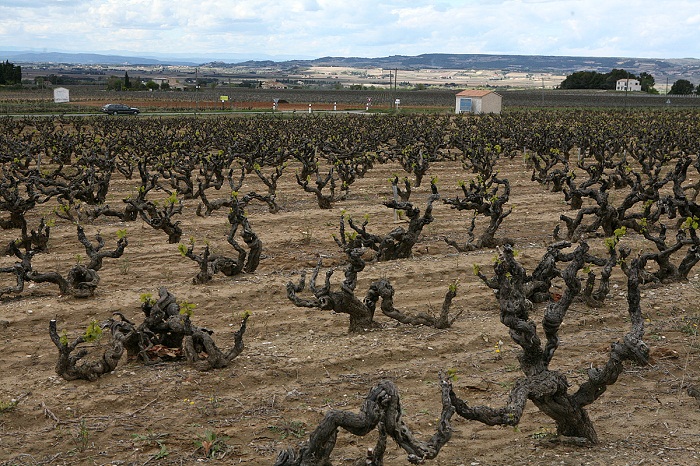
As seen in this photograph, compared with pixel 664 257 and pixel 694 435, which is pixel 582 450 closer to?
pixel 694 435

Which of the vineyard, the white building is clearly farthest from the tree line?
the vineyard

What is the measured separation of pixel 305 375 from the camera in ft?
30.7

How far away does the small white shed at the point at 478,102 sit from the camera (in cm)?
7219

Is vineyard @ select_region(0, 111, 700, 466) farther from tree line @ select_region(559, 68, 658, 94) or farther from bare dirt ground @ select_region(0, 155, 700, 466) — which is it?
tree line @ select_region(559, 68, 658, 94)

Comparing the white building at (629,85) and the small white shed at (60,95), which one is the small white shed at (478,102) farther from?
the white building at (629,85)

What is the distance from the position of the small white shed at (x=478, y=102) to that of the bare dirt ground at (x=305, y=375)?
58.9 m

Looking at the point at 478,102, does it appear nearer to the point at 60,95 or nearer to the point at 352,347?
the point at 60,95

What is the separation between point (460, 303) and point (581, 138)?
25.5m

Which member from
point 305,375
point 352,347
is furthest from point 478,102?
point 305,375

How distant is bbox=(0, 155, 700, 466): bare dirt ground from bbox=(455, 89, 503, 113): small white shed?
58922mm

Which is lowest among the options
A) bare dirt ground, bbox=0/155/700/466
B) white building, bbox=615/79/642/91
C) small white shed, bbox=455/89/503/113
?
bare dirt ground, bbox=0/155/700/466

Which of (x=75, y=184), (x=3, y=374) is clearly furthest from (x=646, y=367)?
(x=75, y=184)

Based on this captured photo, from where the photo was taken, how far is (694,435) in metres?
7.55

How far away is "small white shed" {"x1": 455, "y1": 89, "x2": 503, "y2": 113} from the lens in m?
72.2
